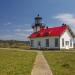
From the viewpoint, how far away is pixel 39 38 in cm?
4703

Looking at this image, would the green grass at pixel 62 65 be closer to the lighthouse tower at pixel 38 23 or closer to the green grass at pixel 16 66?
the green grass at pixel 16 66

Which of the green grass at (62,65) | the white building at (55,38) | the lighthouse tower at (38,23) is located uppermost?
the lighthouse tower at (38,23)

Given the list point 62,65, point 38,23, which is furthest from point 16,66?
point 38,23

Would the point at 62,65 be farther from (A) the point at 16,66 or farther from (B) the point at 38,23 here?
(B) the point at 38,23

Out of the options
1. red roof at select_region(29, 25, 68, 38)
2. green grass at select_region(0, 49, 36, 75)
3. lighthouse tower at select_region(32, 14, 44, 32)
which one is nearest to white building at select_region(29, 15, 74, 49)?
red roof at select_region(29, 25, 68, 38)

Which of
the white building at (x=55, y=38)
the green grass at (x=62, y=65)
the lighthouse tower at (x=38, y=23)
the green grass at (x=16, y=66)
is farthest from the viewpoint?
the lighthouse tower at (x=38, y=23)

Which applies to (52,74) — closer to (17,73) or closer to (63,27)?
(17,73)

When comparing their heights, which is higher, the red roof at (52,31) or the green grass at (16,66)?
the red roof at (52,31)

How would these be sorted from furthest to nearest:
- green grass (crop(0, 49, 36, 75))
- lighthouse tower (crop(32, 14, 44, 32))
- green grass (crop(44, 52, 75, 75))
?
lighthouse tower (crop(32, 14, 44, 32)) < green grass (crop(44, 52, 75, 75)) < green grass (crop(0, 49, 36, 75))

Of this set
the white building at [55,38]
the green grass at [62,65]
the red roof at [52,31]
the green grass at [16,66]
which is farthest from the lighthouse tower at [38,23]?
the green grass at [16,66]

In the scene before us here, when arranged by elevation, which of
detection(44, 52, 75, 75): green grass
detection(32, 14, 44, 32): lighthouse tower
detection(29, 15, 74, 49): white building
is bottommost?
detection(44, 52, 75, 75): green grass

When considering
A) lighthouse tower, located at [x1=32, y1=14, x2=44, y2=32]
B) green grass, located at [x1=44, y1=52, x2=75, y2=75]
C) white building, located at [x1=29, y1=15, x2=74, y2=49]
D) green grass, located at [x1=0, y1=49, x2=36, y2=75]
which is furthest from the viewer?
lighthouse tower, located at [x1=32, y1=14, x2=44, y2=32]

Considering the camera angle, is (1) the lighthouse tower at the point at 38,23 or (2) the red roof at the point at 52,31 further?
(1) the lighthouse tower at the point at 38,23

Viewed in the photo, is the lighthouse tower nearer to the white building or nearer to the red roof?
the red roof
